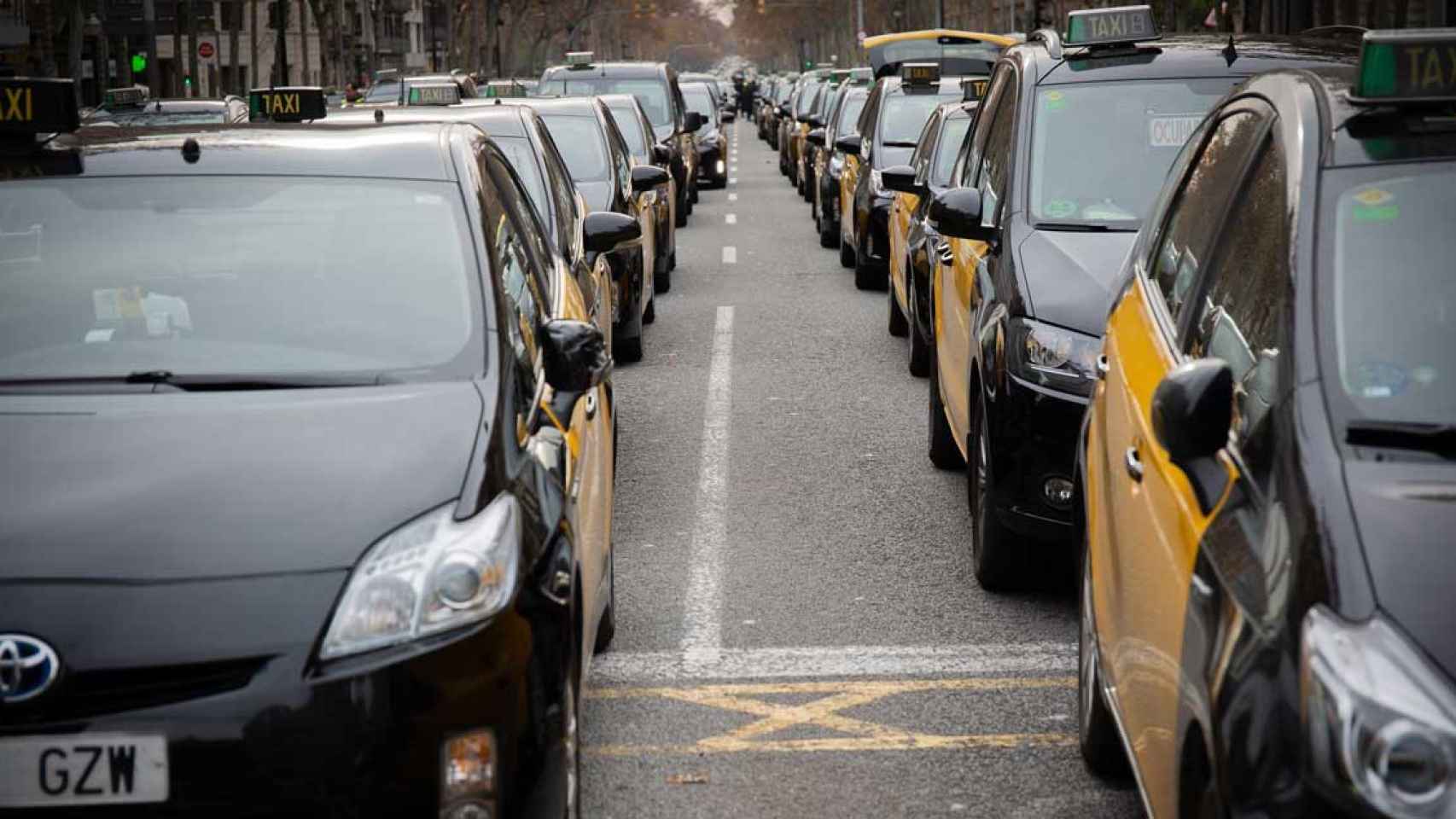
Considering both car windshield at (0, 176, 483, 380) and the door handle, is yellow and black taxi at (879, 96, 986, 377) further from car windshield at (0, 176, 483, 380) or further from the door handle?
the door handle

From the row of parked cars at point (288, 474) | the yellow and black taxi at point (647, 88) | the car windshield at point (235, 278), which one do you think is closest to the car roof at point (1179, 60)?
the row of parked cars at point (288, 474)

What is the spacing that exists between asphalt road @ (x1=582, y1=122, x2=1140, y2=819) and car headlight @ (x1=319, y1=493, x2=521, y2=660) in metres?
1.39

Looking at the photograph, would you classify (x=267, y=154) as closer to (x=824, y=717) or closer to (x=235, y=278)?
(x=235, y=278)

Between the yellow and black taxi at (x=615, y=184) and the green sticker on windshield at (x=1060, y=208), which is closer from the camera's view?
the green sticker on windshield at (x=1060, y=208)

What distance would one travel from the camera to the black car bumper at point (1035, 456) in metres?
6.72

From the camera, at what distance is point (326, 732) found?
3.64m

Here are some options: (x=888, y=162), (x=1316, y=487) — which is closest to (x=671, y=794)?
(x=1316, y=487)

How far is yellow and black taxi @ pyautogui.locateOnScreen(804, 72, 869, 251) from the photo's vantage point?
22344 mm

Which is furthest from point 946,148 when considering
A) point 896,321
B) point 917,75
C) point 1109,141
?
point 917,75

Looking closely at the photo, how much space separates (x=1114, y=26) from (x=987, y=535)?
2.39m

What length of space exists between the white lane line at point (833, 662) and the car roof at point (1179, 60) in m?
2.74

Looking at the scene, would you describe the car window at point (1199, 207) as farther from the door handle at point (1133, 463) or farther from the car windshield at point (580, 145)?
the car windshield at point (580, 145)

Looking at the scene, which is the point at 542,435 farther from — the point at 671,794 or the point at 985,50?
the point at 985,50

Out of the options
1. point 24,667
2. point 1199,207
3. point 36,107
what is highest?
point 36,107
